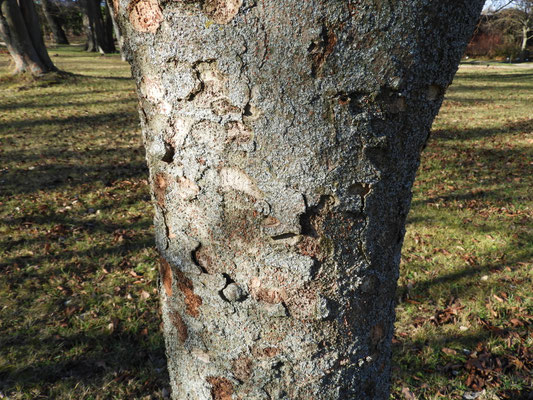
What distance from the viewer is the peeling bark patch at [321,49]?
2.33ft

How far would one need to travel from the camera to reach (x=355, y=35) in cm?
71

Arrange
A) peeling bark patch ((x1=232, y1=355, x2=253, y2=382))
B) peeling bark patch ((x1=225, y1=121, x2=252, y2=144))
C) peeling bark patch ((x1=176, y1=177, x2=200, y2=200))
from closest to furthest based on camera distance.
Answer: peeling bark patch ((x1=225, y1=121, x2=252, y2=144)) < peeling bark patch ((x1=176, y1=177, x2=200, y2=200)) < peeling bark patch ((x1=232, y1=355, x2=253, y2=382))

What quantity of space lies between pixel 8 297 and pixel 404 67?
13.6 feet

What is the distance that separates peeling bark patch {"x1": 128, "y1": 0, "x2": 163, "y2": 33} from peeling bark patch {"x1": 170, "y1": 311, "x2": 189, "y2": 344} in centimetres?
79

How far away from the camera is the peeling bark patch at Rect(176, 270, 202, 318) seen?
1.04 m

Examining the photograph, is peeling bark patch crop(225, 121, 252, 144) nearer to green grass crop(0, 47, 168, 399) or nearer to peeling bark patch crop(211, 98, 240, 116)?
peeling bark patch crop(211, 98, 240, 116)

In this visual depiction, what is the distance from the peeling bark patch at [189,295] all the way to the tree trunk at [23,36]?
1401 cm

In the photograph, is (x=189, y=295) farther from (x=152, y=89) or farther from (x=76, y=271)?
(x=76, y=271)

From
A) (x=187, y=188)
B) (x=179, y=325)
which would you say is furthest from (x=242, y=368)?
(x=187, y=188)

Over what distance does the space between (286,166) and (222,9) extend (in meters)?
0.34

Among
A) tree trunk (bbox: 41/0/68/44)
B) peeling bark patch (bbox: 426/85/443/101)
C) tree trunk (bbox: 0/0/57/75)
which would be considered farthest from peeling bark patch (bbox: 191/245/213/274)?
tree trunk (bbox: 41/0/68/44)

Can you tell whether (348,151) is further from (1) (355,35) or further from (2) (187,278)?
(2) (187,278)

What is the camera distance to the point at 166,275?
1.13 m

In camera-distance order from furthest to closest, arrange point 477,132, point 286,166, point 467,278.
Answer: point 477,132
point 467,278
point 286,166
